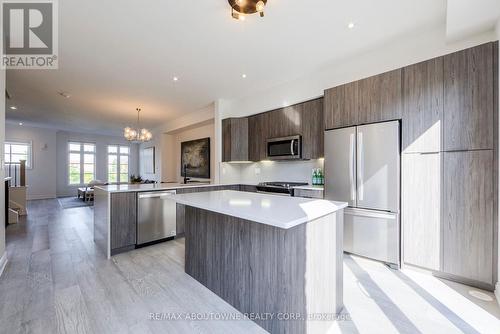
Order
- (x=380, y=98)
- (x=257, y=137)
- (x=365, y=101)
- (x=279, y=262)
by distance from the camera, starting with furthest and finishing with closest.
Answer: (x=257, y=137), (x=365, y=101), (x=380, y=98), (x=279, y=262)

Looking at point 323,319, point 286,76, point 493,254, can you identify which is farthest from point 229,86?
point 493,254

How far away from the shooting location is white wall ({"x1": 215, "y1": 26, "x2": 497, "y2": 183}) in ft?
8.17

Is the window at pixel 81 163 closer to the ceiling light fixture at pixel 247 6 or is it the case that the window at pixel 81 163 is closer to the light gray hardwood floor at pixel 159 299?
the light gray hardwood floor at pixel 159 299

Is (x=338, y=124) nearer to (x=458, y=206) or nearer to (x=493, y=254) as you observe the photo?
(x=458, y=206)

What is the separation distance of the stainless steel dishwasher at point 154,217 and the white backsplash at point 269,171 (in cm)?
167

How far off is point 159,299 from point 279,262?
126 cm

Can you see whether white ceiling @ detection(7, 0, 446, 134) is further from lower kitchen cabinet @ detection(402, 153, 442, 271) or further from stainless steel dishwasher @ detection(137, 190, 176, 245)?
stainless steel dishwasher @ detection(137, 190, 176, 245)

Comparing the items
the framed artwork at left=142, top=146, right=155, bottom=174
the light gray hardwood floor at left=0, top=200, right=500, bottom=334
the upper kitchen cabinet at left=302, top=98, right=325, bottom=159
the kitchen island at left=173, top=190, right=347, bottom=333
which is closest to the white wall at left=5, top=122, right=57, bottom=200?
the framed artwork at left=142, top=146, right=155, bottom=174

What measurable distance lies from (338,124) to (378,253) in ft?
5.65

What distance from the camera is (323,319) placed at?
159cm

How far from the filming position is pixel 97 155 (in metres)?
10.0

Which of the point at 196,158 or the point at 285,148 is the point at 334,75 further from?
the point at 196,158

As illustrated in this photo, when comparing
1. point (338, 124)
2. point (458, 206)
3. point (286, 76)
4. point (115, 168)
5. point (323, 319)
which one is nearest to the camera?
point (323, 319)

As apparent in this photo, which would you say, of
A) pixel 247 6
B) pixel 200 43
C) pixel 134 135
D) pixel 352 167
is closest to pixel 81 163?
pixel 134 135
